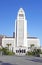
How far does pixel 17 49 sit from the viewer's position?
199000mm

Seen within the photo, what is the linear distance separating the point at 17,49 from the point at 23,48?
522 centimetres

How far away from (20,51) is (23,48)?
200 inches

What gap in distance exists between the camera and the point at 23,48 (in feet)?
652

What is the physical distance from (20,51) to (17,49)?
4957mm

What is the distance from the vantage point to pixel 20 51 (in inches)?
7677
